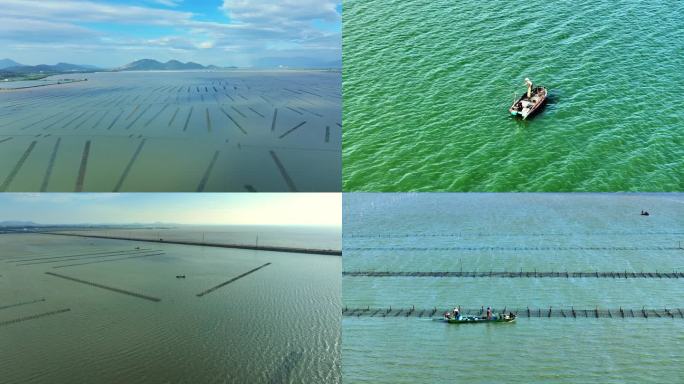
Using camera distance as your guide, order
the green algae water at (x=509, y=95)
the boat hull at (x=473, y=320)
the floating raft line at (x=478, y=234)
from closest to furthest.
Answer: the boat hull at (x=473, y=320), the green algae water at (x=509, y=95), the floating raft line at (x=478, y=234)

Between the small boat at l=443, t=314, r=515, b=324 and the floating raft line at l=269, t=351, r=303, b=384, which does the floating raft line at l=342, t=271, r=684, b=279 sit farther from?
the floating raft line at l=269, t=351, r=303, b=384

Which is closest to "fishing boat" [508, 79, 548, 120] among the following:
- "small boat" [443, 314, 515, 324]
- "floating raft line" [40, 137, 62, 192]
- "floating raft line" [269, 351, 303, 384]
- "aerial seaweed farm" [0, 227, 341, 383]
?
"small boat" [443, 314, 515, 324]

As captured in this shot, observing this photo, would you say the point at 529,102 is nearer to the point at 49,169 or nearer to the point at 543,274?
the point at 543,274

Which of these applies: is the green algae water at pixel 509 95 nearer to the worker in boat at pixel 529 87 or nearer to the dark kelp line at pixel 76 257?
the worker in boat at pixel 529 87

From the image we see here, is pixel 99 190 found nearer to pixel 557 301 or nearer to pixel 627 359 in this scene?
pixel 627 359

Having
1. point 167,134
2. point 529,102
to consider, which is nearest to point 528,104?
point 529,102

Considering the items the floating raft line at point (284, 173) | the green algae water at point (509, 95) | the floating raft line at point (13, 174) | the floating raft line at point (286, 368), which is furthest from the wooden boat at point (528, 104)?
the floating raft line at point (13, 174)
